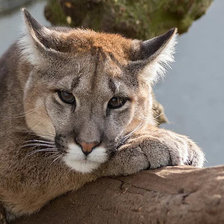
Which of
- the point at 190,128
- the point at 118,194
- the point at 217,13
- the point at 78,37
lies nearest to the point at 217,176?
the point at 118,194

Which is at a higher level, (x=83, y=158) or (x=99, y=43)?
(x=99, y=43)

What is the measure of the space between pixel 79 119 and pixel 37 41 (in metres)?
0.66

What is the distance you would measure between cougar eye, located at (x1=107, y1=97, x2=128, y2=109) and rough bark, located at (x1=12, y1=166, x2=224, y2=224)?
47cm

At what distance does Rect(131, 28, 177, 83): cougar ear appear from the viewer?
3.99 m

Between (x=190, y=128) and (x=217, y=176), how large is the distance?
4.13m

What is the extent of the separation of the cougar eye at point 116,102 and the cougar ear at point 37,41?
1.74ft

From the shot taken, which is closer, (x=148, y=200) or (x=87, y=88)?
(x=148, y=200)

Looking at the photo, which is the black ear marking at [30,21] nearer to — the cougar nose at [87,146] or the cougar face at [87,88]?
the cougar face at [87,88]

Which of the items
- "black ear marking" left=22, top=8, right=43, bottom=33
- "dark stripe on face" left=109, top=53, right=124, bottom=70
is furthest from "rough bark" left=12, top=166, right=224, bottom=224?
"black ear marking" left=22, top=8, right=43, bottom=33

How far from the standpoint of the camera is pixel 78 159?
11.8 feet

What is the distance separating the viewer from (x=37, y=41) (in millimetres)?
3865

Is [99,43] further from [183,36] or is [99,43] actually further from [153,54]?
[183,36]

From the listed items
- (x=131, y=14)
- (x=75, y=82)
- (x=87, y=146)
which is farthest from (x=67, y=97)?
(x=131, y=14)

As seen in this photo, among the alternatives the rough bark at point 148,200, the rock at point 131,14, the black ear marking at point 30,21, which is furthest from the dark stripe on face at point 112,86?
the rock at point 131,14
